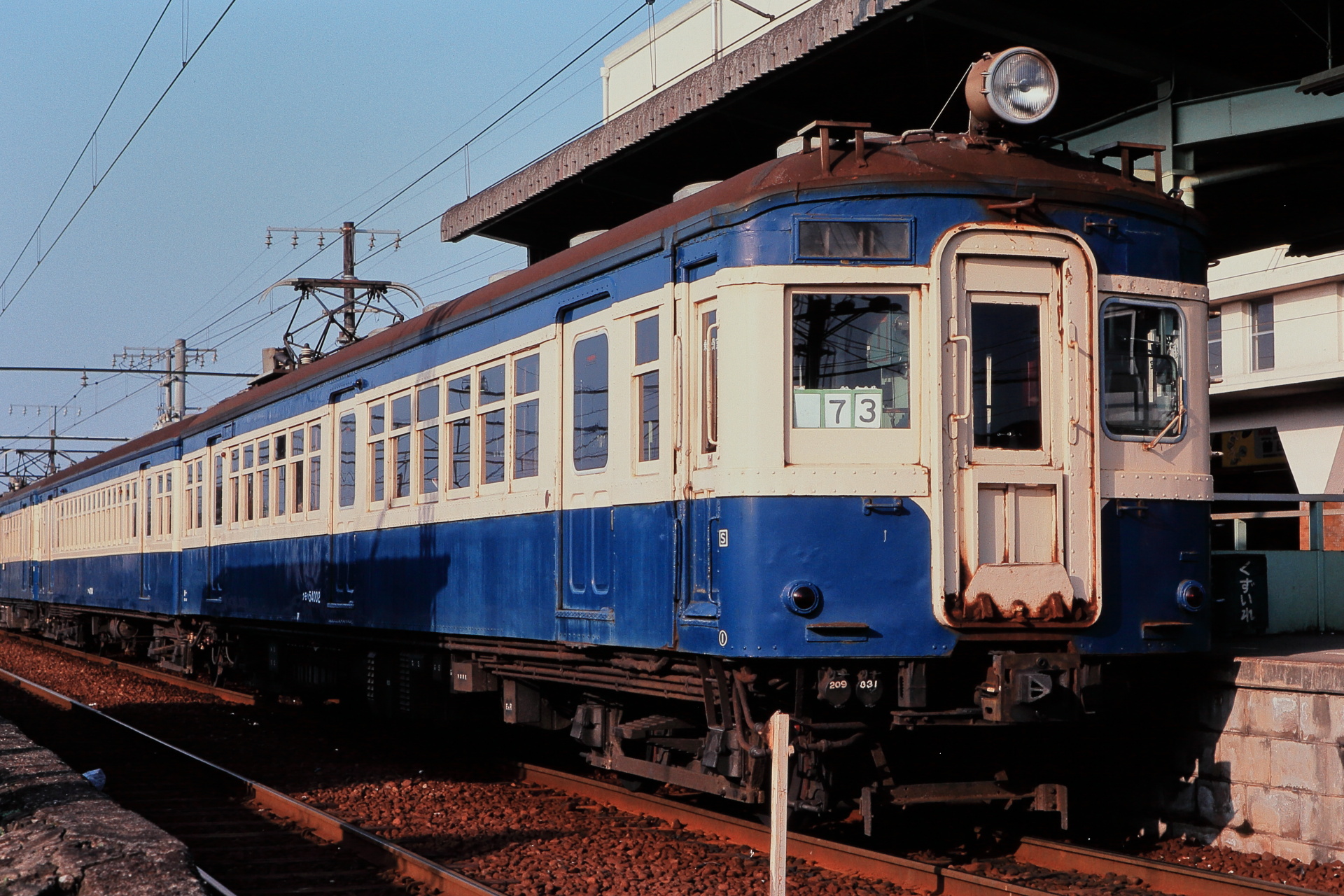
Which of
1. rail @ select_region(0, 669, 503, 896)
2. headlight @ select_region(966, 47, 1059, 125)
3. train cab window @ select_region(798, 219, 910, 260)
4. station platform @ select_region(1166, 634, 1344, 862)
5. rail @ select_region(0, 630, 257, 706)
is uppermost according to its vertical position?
headlight @ select_region(966, 47, 1059, 125)

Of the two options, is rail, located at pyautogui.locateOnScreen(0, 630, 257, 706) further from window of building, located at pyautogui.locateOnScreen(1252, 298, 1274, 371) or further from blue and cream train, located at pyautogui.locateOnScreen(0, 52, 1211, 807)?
window of building, located at pyautogui.locateOnScreen(1252, 298, 1274, 371)

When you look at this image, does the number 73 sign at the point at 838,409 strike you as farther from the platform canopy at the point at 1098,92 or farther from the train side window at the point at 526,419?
the train side window at the point at 526,419

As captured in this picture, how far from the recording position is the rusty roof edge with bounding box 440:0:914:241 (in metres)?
10.8

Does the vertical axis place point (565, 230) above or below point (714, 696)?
above

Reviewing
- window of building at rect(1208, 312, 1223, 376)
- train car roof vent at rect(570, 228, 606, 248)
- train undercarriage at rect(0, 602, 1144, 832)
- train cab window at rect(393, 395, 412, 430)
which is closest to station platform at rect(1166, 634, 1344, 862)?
train undercarriage at rect(0, 602, 1144, 832)

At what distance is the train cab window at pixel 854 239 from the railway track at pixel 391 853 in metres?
2.81

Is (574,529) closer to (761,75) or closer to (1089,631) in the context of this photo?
(1089,631)

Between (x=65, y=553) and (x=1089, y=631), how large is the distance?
83.9 ft

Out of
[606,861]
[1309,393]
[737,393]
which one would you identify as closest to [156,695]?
[606,861]

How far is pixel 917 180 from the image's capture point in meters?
6.91

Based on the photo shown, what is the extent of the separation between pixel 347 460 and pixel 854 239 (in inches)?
262

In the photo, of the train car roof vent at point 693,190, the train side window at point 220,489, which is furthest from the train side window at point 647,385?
the train side window at point 220,489

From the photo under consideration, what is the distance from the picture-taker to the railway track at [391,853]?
6516mm

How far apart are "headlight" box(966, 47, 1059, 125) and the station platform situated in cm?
297
